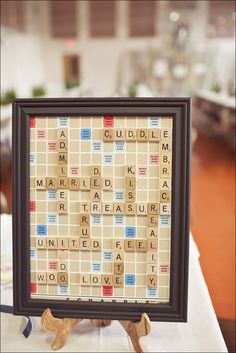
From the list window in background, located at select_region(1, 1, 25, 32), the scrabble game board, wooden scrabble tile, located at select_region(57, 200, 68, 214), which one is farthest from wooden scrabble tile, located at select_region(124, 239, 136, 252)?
window in background, located at select_region(1, 1, 25, 32)

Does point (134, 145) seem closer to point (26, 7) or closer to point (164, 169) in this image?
point (164, 169)

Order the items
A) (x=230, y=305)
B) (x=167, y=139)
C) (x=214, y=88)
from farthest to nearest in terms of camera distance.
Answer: (x=214, y=88) < (x=230, y=305) < (x=167, y=139)

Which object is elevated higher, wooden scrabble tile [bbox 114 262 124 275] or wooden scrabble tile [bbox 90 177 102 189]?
wooden scrabble tile [bbox 90 177 102 189]

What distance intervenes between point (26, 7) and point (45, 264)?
1671 millimetres

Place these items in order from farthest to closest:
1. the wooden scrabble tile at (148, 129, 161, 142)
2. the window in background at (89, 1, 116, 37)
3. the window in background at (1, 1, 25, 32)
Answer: the window in background at (89, 1, 116, 37), the window in background at (1, 1, 25, 32), the wooden scrabble tile at (148, 129, 161, 142)

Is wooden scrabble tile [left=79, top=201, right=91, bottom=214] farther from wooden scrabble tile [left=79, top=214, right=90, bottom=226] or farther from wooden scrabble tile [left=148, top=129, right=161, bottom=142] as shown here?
wooden scrabble tile [left=148, top=129, right=161, bottom=142]

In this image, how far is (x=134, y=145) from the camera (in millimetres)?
640

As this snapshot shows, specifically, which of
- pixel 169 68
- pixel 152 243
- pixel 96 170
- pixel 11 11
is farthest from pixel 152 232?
pixel 169 68

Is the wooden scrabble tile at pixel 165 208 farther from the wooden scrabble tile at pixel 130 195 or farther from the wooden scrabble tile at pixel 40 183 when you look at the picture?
the wooden scrabble tile at pixel 40 183

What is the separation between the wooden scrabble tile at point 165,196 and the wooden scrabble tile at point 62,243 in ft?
0.51

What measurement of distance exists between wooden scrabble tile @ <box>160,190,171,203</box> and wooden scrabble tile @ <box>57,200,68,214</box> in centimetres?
14

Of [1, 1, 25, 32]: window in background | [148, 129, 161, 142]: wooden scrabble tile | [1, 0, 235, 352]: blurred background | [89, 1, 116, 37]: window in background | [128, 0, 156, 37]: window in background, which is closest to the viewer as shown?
[148, 129, 161, 142]: wooden scrabble tile

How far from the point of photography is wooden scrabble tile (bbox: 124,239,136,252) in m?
0.66

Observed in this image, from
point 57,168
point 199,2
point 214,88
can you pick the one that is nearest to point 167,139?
point 57,168
